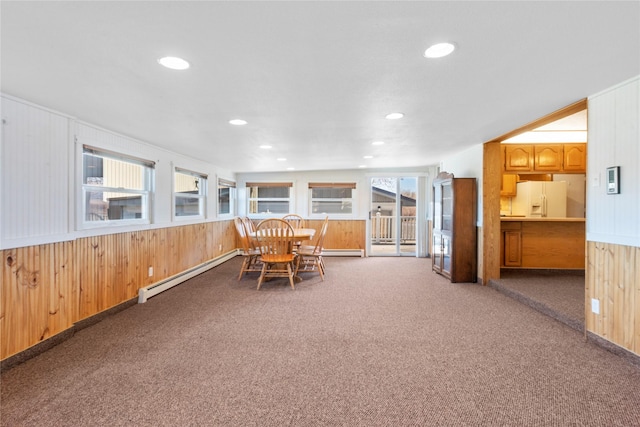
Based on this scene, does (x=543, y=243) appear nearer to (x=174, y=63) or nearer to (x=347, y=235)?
A: (x=347, y=235)

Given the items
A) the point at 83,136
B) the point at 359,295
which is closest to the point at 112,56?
the point at 83,136

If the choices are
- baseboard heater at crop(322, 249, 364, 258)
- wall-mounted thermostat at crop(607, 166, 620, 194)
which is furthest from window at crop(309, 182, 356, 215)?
wall-mounted thermostat at crop(607, 166, 620, 194)

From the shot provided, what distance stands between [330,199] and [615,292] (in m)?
5.77

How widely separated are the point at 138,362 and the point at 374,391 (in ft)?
→ 5.61

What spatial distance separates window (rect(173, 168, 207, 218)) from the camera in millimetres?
5027

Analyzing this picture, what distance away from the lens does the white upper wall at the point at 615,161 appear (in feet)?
7.35

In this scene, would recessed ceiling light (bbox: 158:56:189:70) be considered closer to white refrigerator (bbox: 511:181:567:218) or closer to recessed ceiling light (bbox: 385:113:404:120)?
recessed ceiling light (bbox: 385:113:404:120)

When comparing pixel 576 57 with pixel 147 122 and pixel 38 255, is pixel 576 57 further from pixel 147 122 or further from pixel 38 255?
pixel 38 255

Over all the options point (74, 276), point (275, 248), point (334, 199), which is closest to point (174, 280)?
point (275, 248)

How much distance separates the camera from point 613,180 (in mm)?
2398

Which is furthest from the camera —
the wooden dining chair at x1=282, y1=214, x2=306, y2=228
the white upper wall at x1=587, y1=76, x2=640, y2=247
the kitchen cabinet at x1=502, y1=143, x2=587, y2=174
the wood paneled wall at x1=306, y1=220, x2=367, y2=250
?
the wood paneled wall at x1=306, y1=220, x2=367, y2=250

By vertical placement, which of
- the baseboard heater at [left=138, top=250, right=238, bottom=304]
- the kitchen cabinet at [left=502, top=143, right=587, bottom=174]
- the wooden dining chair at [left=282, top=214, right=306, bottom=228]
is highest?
the kitchen cabinet at [left=502, top=143, right=587, bottom=174]

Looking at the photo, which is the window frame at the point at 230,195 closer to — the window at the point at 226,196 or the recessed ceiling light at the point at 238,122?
the window at the point at 226,196

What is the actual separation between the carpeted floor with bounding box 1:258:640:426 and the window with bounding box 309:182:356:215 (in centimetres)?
424
